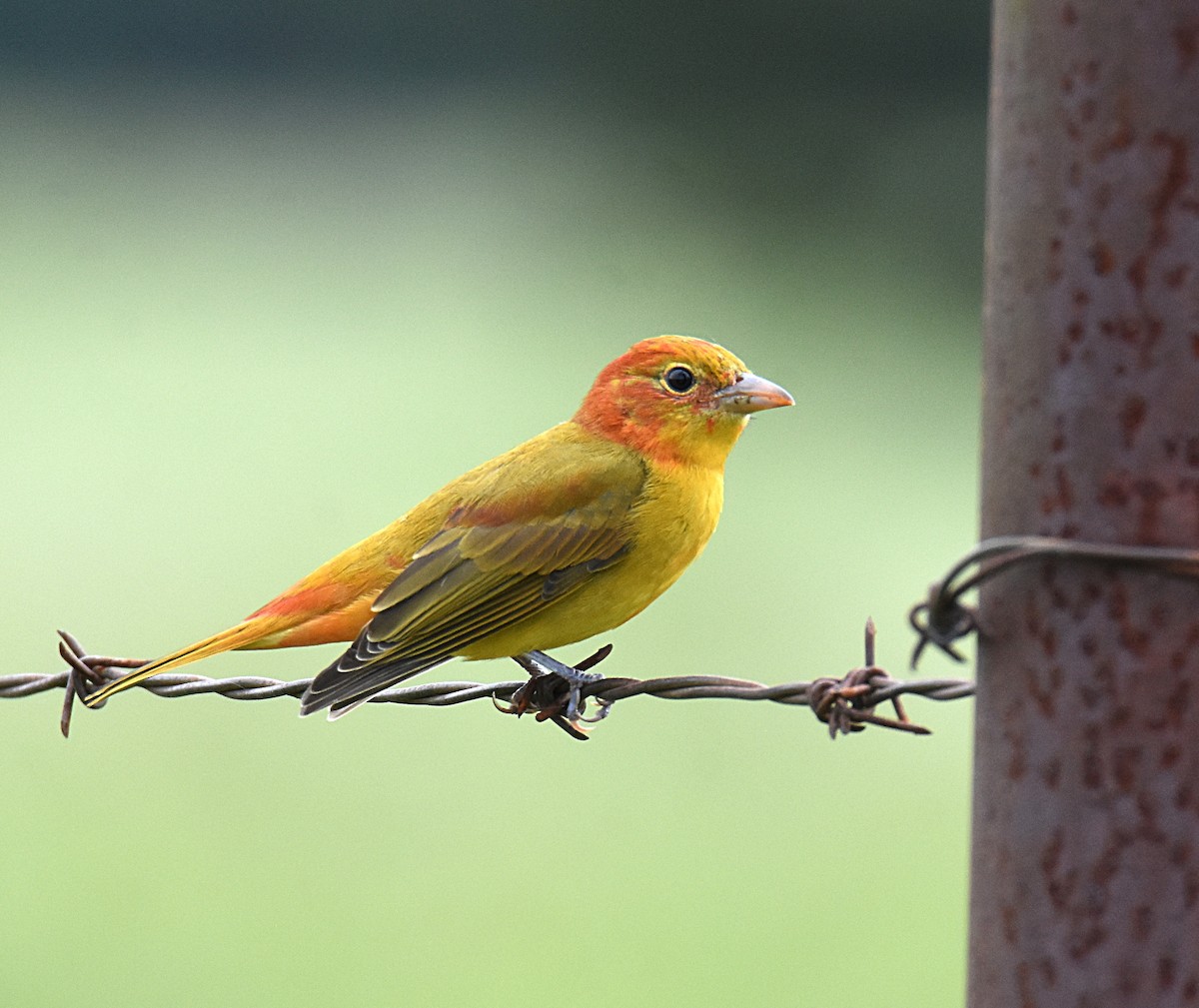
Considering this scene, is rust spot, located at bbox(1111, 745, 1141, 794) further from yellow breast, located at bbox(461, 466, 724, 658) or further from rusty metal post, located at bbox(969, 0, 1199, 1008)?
yellow breast, located at bbox(461, 466, 724, 658)

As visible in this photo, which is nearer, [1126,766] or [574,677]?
[1126,766]

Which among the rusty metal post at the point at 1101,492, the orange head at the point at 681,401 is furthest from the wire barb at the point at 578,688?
the orange head at the point at 681,401

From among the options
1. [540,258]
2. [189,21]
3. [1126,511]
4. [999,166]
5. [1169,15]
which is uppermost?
[189,21]

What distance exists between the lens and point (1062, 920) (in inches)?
79.3

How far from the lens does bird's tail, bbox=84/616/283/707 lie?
10.7 feet

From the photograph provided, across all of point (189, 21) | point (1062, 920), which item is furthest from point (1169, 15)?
point (189, 21)

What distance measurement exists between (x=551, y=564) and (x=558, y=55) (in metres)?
16.9

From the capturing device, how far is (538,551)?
3900mm

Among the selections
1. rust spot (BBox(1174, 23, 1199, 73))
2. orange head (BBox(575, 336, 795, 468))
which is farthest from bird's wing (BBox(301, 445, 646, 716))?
rust spot (BBox(1174, 23, 1199, 73))

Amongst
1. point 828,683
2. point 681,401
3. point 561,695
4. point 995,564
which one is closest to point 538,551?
point 561,695

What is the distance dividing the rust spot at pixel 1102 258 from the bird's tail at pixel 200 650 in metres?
2.07

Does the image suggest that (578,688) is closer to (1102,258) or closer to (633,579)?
(633,579)

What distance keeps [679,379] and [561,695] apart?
96 centimetres

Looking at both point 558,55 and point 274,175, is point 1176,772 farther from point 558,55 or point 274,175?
point 558,55
